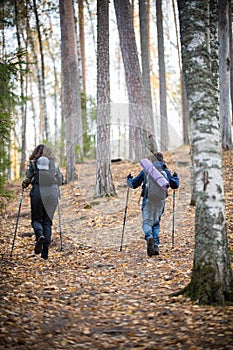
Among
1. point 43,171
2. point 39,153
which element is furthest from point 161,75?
point 43,171

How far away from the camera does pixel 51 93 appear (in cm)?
3216

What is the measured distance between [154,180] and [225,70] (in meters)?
8.26

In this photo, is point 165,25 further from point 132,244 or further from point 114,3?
point 132,244

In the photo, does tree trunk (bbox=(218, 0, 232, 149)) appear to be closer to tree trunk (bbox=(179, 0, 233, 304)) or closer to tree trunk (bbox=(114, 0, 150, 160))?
tree trunk (bbox=(114, 0, 150, 160))

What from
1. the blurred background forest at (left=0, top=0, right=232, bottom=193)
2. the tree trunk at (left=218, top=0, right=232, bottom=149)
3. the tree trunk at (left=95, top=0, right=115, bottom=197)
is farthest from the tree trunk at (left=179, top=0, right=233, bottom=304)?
the tree trunk at (left=218, top=0, right=232, bottom=149)

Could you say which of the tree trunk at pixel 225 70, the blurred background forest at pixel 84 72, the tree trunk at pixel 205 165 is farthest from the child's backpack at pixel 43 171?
the tree trunk at pixel 225 70

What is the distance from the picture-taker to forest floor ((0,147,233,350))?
385cm

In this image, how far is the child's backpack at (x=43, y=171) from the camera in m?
7.29

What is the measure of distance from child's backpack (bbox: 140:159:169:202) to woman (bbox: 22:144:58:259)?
171cm

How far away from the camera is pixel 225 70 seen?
1395cm

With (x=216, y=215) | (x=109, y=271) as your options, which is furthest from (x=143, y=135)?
(x=216, y=215)

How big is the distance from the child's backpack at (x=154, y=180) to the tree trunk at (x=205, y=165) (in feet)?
7.97

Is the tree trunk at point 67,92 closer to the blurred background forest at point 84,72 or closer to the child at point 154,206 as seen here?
the blurred background forest at point 84,72

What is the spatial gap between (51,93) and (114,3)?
18918 millimetres
